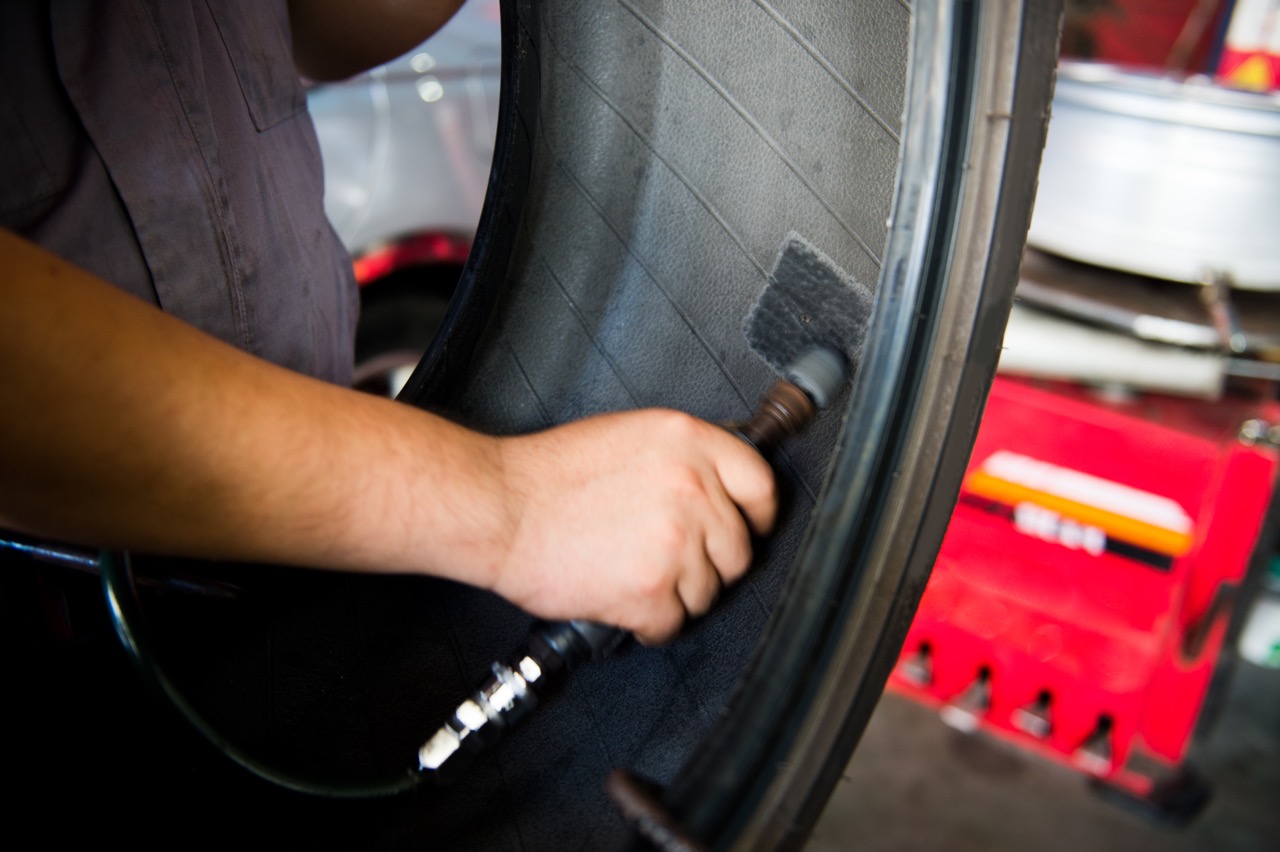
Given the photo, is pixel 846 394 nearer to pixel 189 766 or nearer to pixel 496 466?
pixel 496 466

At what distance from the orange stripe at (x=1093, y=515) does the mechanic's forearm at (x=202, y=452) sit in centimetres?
101

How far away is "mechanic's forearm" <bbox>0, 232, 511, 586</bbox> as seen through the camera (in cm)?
38

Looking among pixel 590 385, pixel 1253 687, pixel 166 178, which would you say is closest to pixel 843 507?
pixel 590 385

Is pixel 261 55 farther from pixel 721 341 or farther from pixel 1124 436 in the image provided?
pixel 1124 436

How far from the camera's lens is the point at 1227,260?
1.24m

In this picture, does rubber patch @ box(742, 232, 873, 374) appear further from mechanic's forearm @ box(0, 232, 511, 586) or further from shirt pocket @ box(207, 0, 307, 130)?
shirt pocket @ box(207, 0, 307, 130)

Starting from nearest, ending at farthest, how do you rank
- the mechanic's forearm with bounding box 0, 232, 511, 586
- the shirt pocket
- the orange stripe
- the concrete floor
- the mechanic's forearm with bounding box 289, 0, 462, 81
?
1. the mechanic's forearm with bounding box 0, 232, 511, 586
2. the shirt pocket
3. the mechanic's forearm with bounding box 289, 0, 462, 81
4. the orange stripe
5. the concrete floor

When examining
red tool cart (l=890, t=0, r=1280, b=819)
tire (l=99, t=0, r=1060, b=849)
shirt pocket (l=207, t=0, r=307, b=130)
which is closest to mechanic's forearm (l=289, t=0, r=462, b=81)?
shirt pocket (l=207, t=0, r=307, b=130)

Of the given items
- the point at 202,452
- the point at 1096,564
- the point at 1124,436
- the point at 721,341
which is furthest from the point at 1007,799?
the point at 202,452

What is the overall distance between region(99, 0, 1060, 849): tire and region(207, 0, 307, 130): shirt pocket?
21 centimetres

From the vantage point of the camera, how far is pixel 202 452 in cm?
42

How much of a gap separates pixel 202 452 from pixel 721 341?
0.35 meters

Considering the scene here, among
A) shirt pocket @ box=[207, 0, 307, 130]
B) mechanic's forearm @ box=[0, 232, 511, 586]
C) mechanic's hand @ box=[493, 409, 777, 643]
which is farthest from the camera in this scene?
shirt pocket @ box=[207, 0, 307, 130]

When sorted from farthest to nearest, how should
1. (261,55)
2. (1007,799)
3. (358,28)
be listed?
1. (1007,799)
2. (358,28)
3. (261,55)
